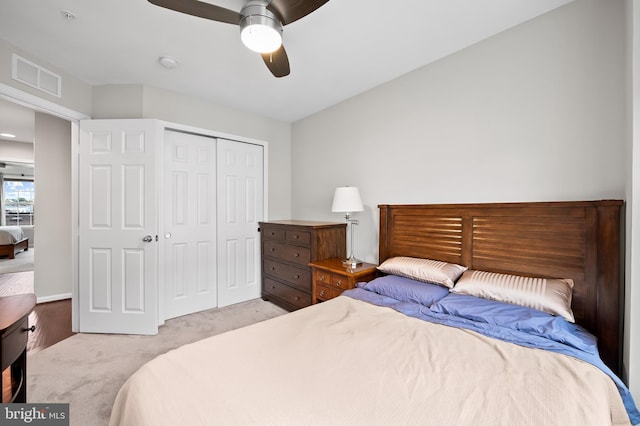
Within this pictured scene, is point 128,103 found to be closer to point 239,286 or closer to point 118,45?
point 118,45

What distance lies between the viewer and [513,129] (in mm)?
1951

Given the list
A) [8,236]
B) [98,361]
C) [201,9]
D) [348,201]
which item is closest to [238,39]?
[201,9]

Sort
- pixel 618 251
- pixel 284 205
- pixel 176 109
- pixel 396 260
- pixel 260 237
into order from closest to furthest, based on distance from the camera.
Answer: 1. pixel 618 251
2. pixel 396 260
3. pixel 176 109
4. pixel 260 237
5. pixel 284 205

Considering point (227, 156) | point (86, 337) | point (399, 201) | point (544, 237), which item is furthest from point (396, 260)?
point (86, 337)

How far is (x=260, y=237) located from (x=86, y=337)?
2.09 m

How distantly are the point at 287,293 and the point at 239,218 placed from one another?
1206 mm

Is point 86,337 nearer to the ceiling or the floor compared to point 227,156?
nearer to the floor

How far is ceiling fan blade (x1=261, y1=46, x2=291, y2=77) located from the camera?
1759mm

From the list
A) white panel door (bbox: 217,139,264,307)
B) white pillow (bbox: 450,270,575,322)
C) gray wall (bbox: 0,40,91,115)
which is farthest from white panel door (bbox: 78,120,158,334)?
white pillow (bbox: 450,270,575,322)

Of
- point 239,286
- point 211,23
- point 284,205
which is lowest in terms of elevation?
point 239,286

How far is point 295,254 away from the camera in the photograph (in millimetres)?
3188

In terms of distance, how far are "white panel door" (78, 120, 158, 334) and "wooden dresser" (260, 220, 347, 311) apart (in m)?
1.36

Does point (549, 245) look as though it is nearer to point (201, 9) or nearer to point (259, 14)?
point (259, 14)

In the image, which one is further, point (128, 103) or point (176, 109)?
point (176, 109)
